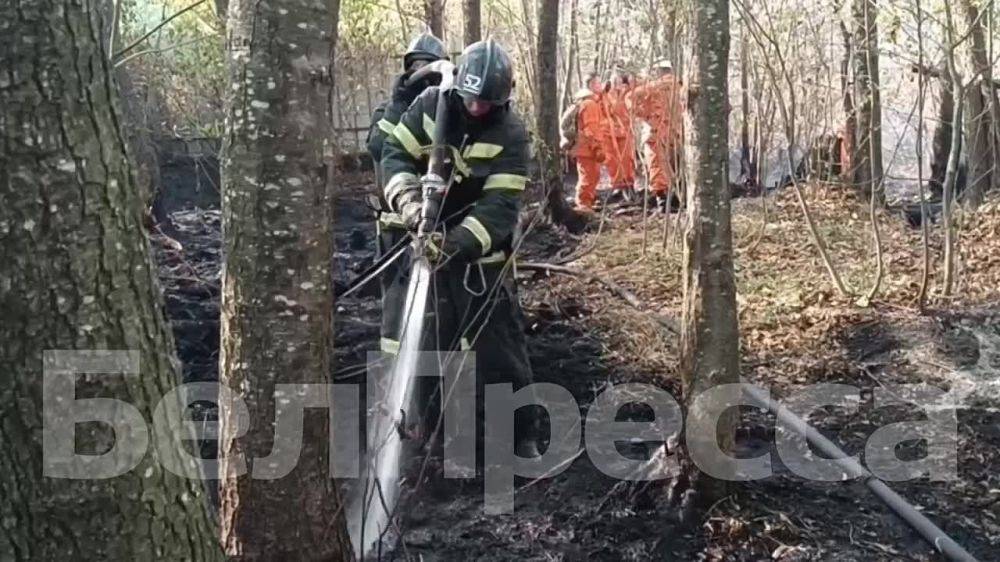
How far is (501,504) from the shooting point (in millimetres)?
4305

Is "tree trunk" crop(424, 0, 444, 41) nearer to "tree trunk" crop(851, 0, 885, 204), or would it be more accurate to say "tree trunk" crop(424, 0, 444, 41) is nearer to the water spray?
"tree trunk" crop(851, 0, 885, 204)

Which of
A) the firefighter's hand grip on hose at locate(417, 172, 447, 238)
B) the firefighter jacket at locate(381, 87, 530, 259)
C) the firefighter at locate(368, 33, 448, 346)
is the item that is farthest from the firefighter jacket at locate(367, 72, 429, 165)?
the firefighter's hand grip on hose at locate(417, 172, 447, 238)

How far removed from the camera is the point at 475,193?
4.70 metres

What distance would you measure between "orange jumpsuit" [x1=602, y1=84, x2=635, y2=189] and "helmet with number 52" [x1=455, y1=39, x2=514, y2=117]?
18.7ft

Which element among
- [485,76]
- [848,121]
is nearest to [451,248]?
[485,76]

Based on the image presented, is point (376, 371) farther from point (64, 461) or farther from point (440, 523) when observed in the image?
point (64, 461)

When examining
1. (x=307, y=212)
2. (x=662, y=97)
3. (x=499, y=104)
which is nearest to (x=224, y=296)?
(x=307, y=212)

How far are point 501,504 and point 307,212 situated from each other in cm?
206

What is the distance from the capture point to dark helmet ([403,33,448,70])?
5773 mm

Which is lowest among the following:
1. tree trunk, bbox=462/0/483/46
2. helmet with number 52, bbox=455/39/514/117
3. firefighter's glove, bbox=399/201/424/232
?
firefighter's glove, bbox=399/201/424/232

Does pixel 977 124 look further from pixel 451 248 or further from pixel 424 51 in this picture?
pixel 451 248

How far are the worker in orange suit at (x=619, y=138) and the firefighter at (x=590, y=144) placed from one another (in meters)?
0.10

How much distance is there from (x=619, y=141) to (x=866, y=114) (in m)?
2.63

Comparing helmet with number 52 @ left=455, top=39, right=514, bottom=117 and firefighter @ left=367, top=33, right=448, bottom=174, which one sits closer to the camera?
helmet with number 52 @ left=455, top=39, right=514, bottom=117
